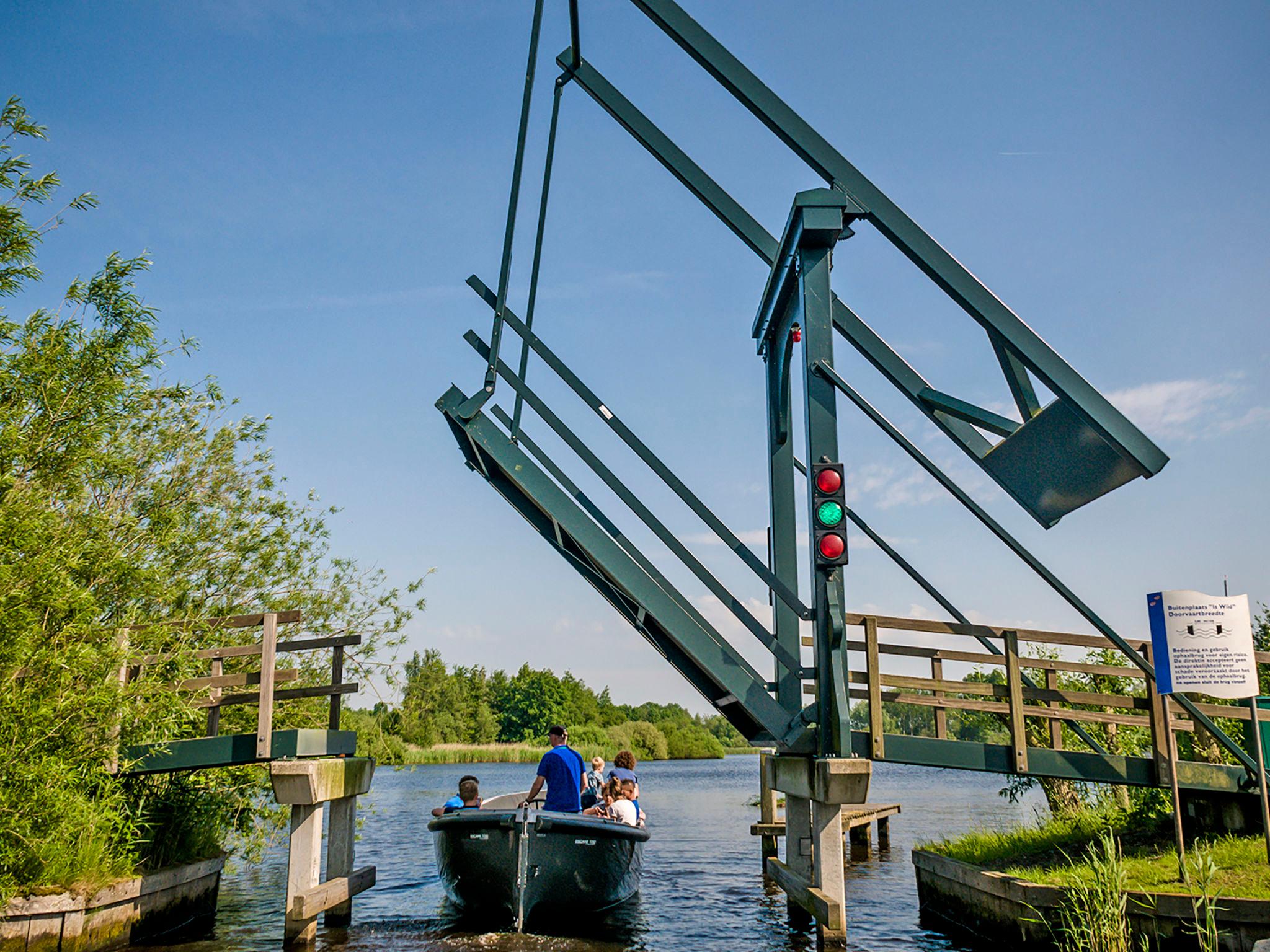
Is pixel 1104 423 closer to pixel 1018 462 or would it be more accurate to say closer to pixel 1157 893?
pixel 1018 462

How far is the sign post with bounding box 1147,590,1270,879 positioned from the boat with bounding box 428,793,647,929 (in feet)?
18.2

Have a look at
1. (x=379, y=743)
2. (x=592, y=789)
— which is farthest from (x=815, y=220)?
(x=379, y=743)

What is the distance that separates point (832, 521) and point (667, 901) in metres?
7.86

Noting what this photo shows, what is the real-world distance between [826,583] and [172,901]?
7.81 meters

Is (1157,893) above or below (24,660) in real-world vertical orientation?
below

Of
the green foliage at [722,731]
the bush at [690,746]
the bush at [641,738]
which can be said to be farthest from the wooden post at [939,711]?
the green foliage at [722,731]

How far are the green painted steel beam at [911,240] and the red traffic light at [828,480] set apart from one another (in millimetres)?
2197

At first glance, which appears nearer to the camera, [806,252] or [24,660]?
[24,660]

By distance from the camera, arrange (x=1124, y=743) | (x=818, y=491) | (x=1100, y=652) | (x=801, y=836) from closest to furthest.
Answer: (x=818, y=491) < (x=801, y=836) < (x=1124, y=743) < (x=1100, y=652)

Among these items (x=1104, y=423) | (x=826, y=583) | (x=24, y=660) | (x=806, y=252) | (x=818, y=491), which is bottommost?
(x=24, y=660)

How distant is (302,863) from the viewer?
32.6 ft

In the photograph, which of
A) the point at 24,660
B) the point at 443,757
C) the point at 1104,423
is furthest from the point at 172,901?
the point at 443,757

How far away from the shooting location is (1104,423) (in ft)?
28.9

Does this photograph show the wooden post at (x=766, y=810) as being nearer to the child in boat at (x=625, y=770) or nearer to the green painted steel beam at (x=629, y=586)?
the child in boat at (x=625, y=770)
